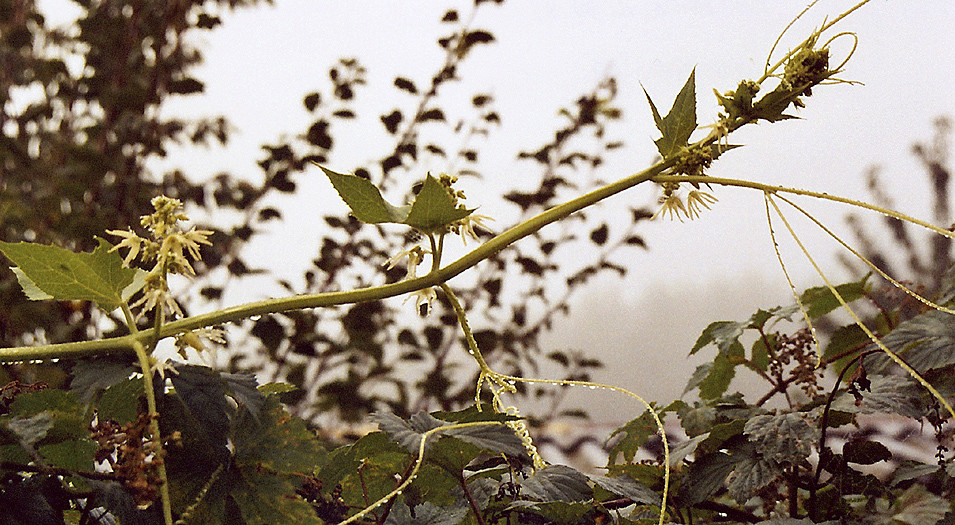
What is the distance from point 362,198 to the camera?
397 mm

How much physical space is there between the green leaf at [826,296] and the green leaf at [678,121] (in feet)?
0.85

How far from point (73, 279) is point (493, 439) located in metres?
0.23

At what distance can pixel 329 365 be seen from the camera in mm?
1494

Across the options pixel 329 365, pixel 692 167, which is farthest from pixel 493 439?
pixel 329 365

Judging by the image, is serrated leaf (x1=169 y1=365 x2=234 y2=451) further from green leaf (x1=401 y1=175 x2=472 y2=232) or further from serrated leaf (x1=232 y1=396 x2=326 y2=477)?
green leaf (x1=401 y1=175 x2=472 y2=232)

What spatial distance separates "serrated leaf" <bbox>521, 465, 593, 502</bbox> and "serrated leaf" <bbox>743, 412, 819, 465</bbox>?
13 centimetres

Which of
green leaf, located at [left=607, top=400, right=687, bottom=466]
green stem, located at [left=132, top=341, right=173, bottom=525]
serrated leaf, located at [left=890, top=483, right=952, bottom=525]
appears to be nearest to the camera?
green stem, located at [left=132, top=341, right=173, bottom=525]

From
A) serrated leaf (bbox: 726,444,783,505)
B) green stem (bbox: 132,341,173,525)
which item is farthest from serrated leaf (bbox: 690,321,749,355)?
green stem (bbox: 132,341,173,525)

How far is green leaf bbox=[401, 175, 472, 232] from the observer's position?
39 centimetres

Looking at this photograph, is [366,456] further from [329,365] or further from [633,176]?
[329,365]

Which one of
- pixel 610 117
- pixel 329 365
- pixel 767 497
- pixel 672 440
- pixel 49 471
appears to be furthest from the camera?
pixel 610 117

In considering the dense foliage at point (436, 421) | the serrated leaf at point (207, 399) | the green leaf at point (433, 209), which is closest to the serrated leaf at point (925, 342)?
the dense foliage at point (436, 421)

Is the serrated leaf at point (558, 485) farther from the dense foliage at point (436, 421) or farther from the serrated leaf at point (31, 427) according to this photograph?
the serrated leaf at point (31, 427)

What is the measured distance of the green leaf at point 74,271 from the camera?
1.23 ft
